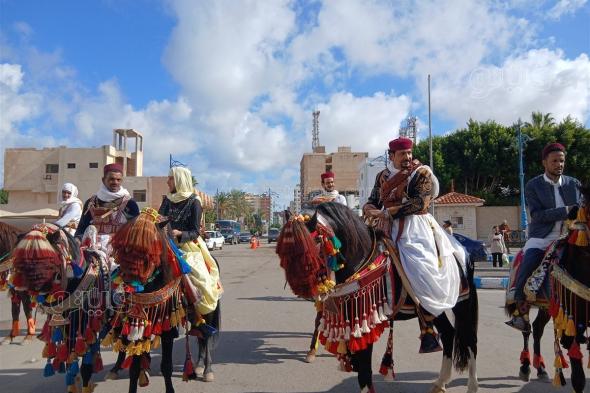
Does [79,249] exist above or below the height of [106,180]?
below

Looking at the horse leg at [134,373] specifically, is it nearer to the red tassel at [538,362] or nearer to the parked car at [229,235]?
the red tassel at [538,362]

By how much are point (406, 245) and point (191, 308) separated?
2.22 meters

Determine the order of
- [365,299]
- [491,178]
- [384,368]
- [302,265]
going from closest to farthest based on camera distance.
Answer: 1. [302,265]
2. [365,299]
3. [384,368]
4. [491,178]

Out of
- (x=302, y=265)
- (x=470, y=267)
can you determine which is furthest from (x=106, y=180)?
(x=470, y=267)

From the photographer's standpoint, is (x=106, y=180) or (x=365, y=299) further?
(x=106, y=180)

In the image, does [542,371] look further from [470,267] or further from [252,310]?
[252,310]

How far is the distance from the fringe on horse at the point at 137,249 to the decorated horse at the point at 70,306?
0.63 metres

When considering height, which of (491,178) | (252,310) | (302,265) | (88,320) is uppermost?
(491,178)

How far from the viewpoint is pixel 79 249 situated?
13.7ft

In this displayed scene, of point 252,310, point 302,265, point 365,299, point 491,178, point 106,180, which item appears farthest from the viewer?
point 491,178

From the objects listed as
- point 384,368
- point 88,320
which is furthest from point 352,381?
point 88,320

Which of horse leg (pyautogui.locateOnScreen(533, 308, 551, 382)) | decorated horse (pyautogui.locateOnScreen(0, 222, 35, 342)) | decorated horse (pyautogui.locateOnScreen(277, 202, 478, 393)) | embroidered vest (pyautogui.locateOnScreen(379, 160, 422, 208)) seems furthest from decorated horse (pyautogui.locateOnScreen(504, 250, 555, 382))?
decorated horse (pyautogui.locateOnScreen(0, 222, 35, 342))

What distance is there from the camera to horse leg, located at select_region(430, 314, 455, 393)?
4.29 m

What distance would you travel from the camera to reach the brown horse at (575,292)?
362 centimetres
